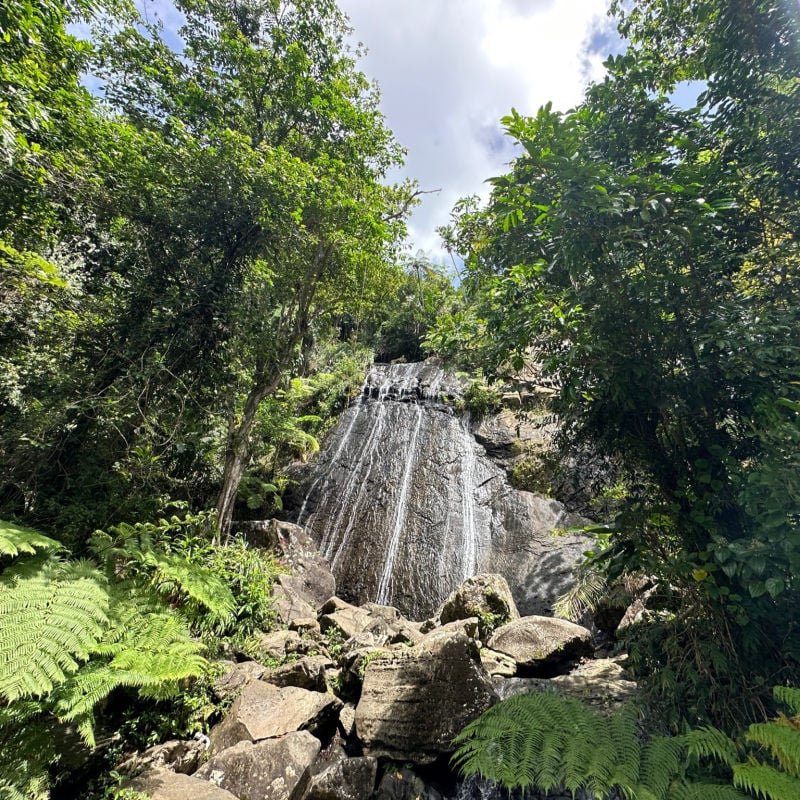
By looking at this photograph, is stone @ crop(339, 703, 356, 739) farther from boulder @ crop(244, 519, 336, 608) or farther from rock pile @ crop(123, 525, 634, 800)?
boulder @ crop(244, 519, 336, 608)

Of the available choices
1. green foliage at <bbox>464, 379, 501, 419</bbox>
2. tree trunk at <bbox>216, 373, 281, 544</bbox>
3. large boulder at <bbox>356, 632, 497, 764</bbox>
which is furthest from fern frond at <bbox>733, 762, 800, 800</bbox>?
green foliage at <bbox>464, 379, 501, 419</bbox>

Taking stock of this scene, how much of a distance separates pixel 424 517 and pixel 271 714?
586 centimetres

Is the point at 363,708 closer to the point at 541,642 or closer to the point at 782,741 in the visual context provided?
the point at 541,642

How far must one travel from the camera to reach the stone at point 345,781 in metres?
2.46

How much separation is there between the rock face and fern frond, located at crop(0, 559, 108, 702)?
5389mm

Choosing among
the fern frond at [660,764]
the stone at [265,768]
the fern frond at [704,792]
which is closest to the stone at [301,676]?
the stone at [265,768]

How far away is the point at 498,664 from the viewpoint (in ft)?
13.2

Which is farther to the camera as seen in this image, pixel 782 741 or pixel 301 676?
pixel 301 676

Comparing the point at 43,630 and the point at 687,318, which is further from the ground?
the point at 687,318

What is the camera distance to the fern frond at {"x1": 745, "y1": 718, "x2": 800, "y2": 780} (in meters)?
1.55

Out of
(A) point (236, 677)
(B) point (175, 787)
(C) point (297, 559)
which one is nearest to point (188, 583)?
(A) point (236, 677)

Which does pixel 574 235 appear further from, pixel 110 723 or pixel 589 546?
pixel 589 546

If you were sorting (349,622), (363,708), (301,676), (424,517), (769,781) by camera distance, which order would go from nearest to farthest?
(769,781)
(363,708)
(301,676)
(349,622)
(424,517)

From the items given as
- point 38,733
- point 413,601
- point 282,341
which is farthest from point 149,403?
point 413,601
